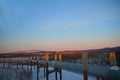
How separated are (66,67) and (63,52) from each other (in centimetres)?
→ 133

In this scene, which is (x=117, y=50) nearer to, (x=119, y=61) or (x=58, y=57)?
(x=119, y=61)

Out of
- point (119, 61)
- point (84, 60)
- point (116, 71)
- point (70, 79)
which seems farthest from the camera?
point (70, 79)

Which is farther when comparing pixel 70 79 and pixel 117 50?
pixel 70 79

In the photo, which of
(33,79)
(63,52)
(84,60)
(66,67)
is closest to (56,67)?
(63,52)

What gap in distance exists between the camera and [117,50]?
8.96 ft

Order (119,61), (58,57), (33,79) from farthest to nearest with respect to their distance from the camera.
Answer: (33,79) → (58,57) → (119,61)

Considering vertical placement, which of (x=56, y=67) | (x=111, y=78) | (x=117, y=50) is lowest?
(x=56, y=67)

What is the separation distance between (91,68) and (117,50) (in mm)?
722

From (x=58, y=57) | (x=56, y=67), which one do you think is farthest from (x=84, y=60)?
(x=58, y=57)

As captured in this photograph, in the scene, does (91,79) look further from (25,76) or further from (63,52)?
(25,76)

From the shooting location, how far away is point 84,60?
291cm

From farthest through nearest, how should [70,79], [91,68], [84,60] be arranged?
[70,79] < [91,68] < [84,60]

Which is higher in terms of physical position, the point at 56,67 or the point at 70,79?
the point at 56,67

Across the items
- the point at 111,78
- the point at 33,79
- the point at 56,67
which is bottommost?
the point at 33,79
